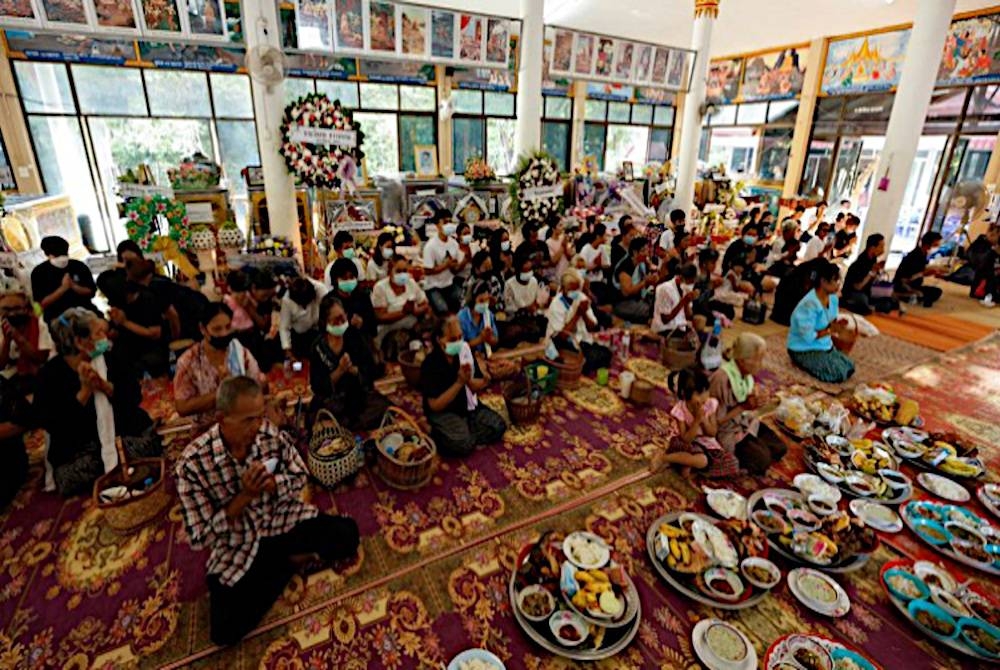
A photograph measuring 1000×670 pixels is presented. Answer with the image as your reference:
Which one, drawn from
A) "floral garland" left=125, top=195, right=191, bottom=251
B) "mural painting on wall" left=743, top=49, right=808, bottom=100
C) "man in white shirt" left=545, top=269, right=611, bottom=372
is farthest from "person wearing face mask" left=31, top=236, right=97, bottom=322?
"mural painting on wall" left=743, top=49, right=808, bottom=100

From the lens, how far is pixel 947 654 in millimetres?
2922

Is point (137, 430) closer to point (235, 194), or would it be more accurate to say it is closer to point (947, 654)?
point (947, 654)

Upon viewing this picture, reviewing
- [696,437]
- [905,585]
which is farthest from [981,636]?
[696,437]

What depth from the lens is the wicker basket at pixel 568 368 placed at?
5781 millimetres

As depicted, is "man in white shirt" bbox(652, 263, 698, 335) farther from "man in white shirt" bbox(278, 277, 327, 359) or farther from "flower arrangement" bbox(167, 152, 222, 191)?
"flower arrangement" bbox(167, 152, 222, 191)

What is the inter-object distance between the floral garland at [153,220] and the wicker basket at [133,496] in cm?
434

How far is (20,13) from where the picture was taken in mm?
6441

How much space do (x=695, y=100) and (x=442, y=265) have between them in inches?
353

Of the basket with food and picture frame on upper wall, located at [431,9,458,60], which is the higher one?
picture frame on upper wall, located at [431,9,458,60]

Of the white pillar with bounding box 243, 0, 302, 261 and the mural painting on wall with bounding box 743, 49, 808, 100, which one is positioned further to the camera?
the mural painting on wall with bounding box 743, 49, 808, 100

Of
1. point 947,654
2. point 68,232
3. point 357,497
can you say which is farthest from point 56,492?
point 68,232

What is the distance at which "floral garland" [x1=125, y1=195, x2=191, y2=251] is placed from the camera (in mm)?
6953

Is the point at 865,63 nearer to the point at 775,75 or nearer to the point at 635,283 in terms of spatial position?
the point at 775,75

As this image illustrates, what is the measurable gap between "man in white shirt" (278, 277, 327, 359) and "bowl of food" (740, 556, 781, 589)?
469cm
